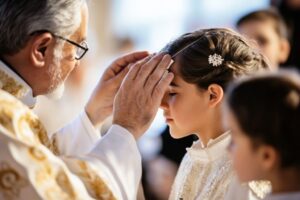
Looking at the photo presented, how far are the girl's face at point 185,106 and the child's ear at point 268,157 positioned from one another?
2.29 ft

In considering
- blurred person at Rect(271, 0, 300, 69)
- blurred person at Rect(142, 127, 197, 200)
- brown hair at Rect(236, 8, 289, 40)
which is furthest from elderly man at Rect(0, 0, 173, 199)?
blurred person at Rect(271, 0, 300, 69)

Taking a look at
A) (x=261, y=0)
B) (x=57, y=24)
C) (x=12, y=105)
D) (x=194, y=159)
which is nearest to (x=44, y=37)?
(x=57, y=24)

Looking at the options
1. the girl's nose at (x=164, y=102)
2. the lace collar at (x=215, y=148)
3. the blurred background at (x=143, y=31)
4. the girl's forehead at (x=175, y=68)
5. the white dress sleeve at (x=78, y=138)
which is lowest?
the blurred background at (x=143, y=31)

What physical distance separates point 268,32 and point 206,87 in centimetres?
162

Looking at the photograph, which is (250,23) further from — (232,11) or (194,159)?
(232,11)

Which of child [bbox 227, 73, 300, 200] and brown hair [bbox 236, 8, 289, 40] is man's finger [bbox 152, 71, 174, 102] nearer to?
child [bbox 227, 73, 300, 200]

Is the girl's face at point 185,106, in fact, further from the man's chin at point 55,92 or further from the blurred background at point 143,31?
the blurred background at point 143,31

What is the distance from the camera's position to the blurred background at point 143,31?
459cm

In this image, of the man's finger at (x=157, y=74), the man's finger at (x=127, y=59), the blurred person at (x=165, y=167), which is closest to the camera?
the man's finger at (x=157, y=74)

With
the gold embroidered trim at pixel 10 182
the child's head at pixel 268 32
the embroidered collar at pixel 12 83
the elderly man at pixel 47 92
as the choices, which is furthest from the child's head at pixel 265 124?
the child's head at pixel 268 32

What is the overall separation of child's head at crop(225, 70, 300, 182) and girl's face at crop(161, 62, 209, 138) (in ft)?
2.03

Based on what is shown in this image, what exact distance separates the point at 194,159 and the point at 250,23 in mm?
1637

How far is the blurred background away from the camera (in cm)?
459

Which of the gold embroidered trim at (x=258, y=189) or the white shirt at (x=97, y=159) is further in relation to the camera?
the gold embroidered trim at (x=258, y=189)
